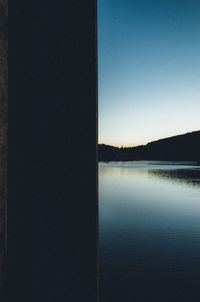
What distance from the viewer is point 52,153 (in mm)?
1292

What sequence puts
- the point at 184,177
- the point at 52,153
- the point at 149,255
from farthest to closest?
1. the point at 184,177
2. the point at 149,255
3. the point at 52,153

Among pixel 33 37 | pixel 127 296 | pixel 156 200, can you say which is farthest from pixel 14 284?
pixel 156 200

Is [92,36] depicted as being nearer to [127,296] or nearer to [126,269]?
[127,296]

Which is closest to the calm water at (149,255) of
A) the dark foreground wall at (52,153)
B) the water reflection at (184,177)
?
the dark foreground wall at (52,153)

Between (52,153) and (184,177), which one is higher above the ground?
(52,153)

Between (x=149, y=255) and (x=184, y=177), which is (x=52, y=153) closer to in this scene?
(x=149, y=255)

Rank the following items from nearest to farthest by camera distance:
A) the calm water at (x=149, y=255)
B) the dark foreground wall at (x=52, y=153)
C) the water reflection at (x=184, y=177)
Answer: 1. the dark foreground wall at (x=52, y=153)
2. the calm water at (x=149, y=255)
3. the water reflection at (x=184, y=177)

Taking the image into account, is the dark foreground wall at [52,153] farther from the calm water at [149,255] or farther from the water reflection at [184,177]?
the water reflection at [184,177]

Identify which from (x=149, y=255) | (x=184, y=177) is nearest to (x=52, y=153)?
(x=149, y=255)

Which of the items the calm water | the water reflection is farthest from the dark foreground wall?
the water reflection

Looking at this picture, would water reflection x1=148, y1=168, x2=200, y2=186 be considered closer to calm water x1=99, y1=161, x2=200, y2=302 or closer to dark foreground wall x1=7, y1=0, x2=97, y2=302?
calm water x1=99, y1=161, x2=200, y2=302

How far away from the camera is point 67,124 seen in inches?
51.0

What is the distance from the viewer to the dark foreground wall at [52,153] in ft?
4.13

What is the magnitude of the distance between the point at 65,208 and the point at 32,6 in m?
1.06
